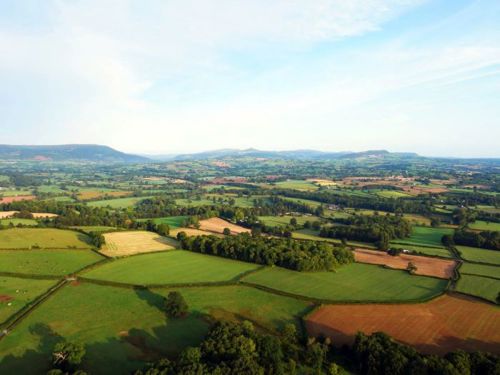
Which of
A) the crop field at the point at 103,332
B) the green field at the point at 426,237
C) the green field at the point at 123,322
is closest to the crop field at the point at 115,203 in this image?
the green field at the point at 123,322

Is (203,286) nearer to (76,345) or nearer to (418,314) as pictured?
(76,345)

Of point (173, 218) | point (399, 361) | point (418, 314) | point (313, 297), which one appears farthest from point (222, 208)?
point (399, 361)

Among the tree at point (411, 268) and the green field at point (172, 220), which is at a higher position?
the tree at point (411, 268)

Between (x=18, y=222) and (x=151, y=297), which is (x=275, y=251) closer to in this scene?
(x=151, y=297)

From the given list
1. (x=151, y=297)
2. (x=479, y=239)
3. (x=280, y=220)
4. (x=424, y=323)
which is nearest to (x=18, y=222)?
(x=151, y=297)

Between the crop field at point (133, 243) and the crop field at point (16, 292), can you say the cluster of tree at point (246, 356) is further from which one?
the crop field at point (133, 243)

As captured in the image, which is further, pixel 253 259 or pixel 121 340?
pixel 253 259

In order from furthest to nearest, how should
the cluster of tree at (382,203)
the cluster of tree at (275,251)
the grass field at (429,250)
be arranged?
1. the cluster of tree at (382,203)
2. the grass field at (429,250)
3. the cluster of tree at (275,251)
